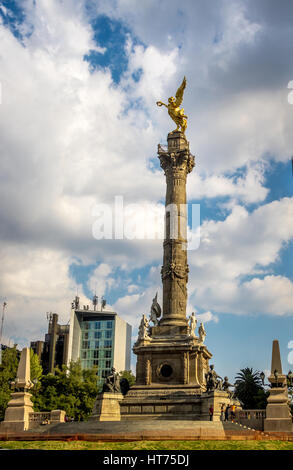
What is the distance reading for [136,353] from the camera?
42375 millimetres

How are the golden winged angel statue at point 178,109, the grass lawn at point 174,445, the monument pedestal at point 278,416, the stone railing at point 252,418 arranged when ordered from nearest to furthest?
1. the grass lawn at point 174,445
2. the monument pedestal at point 278,416
3. the stone railing at point 252,418
4. the golden winged angel statue at point 178,109

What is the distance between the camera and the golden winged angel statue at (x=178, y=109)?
51062 mm

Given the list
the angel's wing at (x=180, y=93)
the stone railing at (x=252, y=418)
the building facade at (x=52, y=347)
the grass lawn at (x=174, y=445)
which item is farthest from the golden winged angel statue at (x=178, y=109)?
the building facade at (x=52, y=347)

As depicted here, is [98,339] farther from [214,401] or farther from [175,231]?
[214,401]

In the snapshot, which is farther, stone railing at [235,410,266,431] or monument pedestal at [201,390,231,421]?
monument pedestal at [201,390,231,421]

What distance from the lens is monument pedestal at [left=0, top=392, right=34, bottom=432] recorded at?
33.6m

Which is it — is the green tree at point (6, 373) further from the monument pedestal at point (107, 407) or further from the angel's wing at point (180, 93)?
the angel's wing at point (180, 93)

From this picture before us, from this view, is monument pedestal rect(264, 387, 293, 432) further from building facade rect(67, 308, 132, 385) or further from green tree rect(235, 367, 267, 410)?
building facade rect(67, 308, 132, 385)

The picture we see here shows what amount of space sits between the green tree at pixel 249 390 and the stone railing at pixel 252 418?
29.5m

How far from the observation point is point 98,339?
106m

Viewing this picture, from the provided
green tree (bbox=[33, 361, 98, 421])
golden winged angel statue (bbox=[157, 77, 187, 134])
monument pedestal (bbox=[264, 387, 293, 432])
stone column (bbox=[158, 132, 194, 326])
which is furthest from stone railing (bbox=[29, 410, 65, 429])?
golden winged angel statue (bbox=[157, 77, 187, 134])

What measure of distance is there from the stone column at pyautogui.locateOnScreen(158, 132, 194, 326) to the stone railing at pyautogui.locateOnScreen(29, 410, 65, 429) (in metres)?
12.3

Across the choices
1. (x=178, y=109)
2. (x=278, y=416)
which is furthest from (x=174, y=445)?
(x=178, y=109)

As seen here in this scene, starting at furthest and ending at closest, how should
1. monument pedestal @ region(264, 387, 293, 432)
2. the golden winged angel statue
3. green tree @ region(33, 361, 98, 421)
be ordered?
green tree @ region(33, 361, 98, 421) → the golden winged angel statue → monument pedestal @ region(264, 387, 293, 432)
